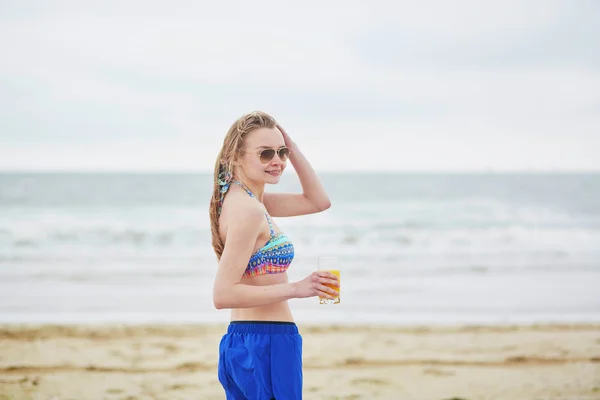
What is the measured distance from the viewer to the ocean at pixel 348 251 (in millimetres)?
11547

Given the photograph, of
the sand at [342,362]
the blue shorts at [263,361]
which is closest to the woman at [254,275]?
the blue shorts at [263,361]

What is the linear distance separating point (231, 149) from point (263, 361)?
0.82 m

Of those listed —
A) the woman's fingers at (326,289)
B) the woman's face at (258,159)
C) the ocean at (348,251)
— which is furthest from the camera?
the ocean at (348,251)

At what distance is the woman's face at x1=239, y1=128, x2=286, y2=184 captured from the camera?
9.71ft

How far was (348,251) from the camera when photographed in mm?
22141

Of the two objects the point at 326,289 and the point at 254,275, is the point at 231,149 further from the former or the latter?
the point at 326,289

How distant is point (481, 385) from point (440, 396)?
1.87ft

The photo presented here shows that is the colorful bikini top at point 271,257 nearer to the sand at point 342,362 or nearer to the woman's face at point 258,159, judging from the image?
the woman's face at point 258,159

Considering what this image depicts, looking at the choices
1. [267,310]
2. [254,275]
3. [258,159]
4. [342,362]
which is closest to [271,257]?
[254,275]

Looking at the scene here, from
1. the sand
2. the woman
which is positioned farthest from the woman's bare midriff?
the sand

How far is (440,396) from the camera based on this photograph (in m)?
6.62

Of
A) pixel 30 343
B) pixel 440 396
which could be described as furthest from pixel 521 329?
pixel 30 343

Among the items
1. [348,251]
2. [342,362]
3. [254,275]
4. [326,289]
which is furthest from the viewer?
[348,251]

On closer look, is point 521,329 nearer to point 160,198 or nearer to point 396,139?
point 160,198
